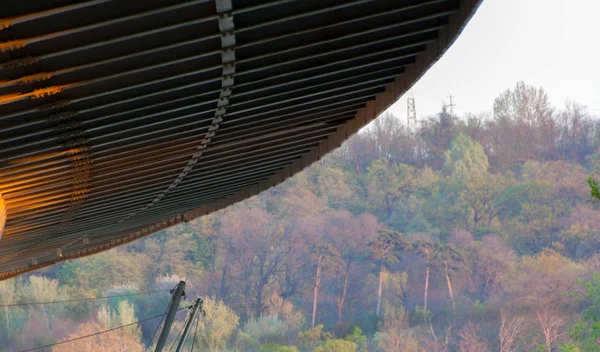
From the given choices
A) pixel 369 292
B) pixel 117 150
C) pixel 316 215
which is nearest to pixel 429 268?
pixel 369 292

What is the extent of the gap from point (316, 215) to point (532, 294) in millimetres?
15958

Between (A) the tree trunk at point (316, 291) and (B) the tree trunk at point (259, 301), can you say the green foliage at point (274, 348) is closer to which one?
(A) the tree trunk at point (316, 291)

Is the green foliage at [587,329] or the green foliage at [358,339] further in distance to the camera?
the green foliage at [358,339]

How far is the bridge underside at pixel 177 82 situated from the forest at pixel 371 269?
39.4 meters

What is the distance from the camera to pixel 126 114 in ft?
18.3

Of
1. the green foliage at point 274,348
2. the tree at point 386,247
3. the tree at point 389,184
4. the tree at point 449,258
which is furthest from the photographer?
the tree at point 389,184

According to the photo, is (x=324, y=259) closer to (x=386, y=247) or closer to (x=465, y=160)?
(x=386, y=247)

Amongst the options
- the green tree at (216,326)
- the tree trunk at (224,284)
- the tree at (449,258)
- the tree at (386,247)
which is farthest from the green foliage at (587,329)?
the tree trunk at (224,284)

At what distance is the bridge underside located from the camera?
4.33m

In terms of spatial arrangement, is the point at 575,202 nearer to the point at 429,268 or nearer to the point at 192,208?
the point at 429,268

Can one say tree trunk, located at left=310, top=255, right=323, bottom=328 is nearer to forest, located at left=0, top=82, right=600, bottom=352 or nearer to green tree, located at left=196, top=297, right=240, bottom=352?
forest, located at left=0, top=82, right=600, bottom=352

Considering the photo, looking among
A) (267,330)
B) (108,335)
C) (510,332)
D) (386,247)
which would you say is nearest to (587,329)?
(510,332)

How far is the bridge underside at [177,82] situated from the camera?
433 cm

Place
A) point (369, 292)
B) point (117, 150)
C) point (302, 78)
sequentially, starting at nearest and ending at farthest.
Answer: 1. point (302, 78)
2. point (117, 150)
3. point (369, 292)
